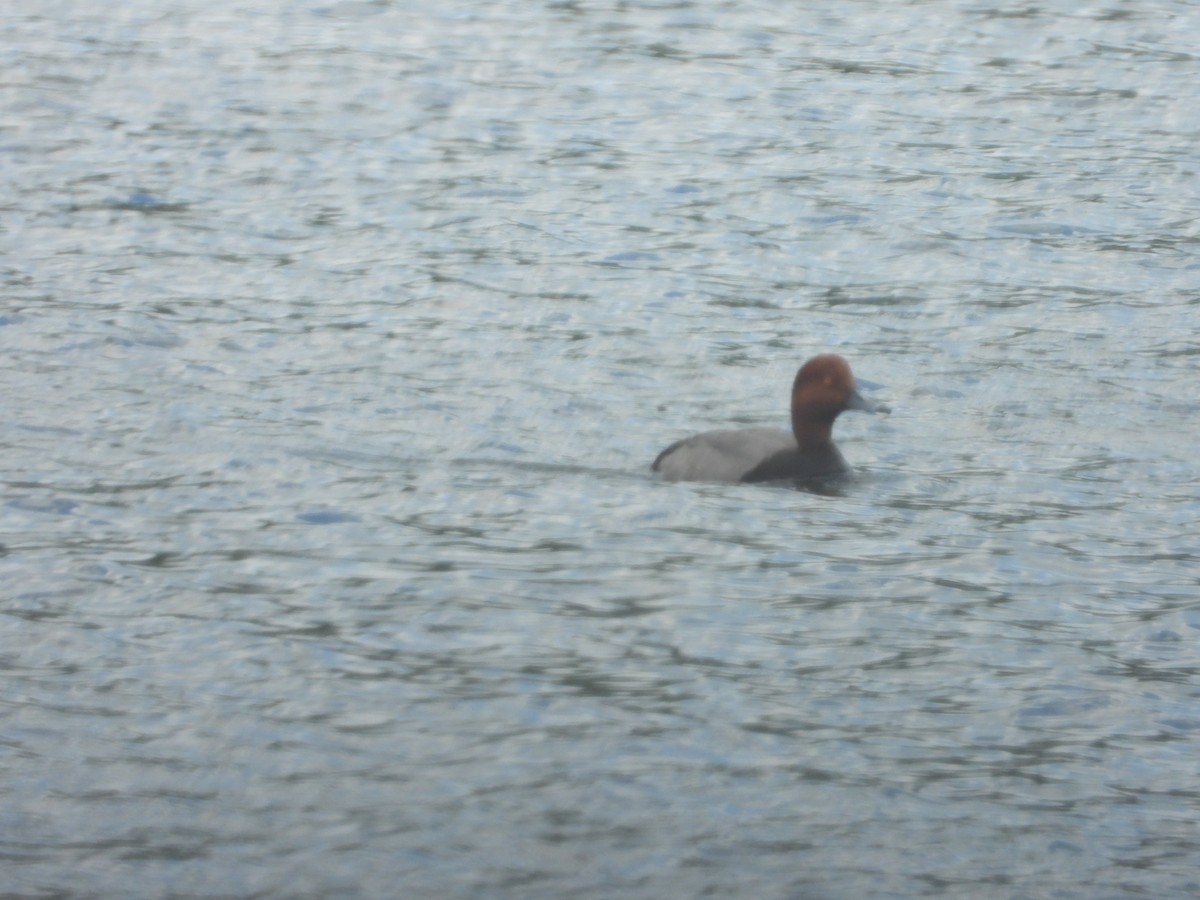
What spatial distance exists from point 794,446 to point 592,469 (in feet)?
3.63

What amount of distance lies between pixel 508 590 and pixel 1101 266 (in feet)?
23.4

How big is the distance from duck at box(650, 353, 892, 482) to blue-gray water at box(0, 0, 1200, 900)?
0.29 m

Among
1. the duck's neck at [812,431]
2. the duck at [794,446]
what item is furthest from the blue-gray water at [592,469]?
the duck's neck at [812,431]

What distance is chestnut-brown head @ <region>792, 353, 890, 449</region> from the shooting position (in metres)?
11.1

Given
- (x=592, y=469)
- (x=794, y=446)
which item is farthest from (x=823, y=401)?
(x=592, y=469)

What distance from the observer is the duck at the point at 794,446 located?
10898mm

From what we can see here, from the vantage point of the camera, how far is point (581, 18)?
2259cm

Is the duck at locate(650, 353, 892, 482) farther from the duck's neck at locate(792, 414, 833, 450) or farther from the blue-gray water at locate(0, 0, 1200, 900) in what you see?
the blue-gray water at locate(0, 0, 1200, 900)

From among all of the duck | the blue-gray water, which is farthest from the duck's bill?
the blue-gray water

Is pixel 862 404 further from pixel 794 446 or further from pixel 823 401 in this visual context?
pixel 794 446

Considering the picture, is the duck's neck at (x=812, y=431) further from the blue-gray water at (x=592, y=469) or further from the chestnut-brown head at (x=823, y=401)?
the blue-gray water at (x=592, y=469)

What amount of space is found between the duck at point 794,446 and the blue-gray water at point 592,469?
289 mm

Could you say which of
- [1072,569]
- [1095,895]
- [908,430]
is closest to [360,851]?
[1095,895]

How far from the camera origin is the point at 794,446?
439 inches
